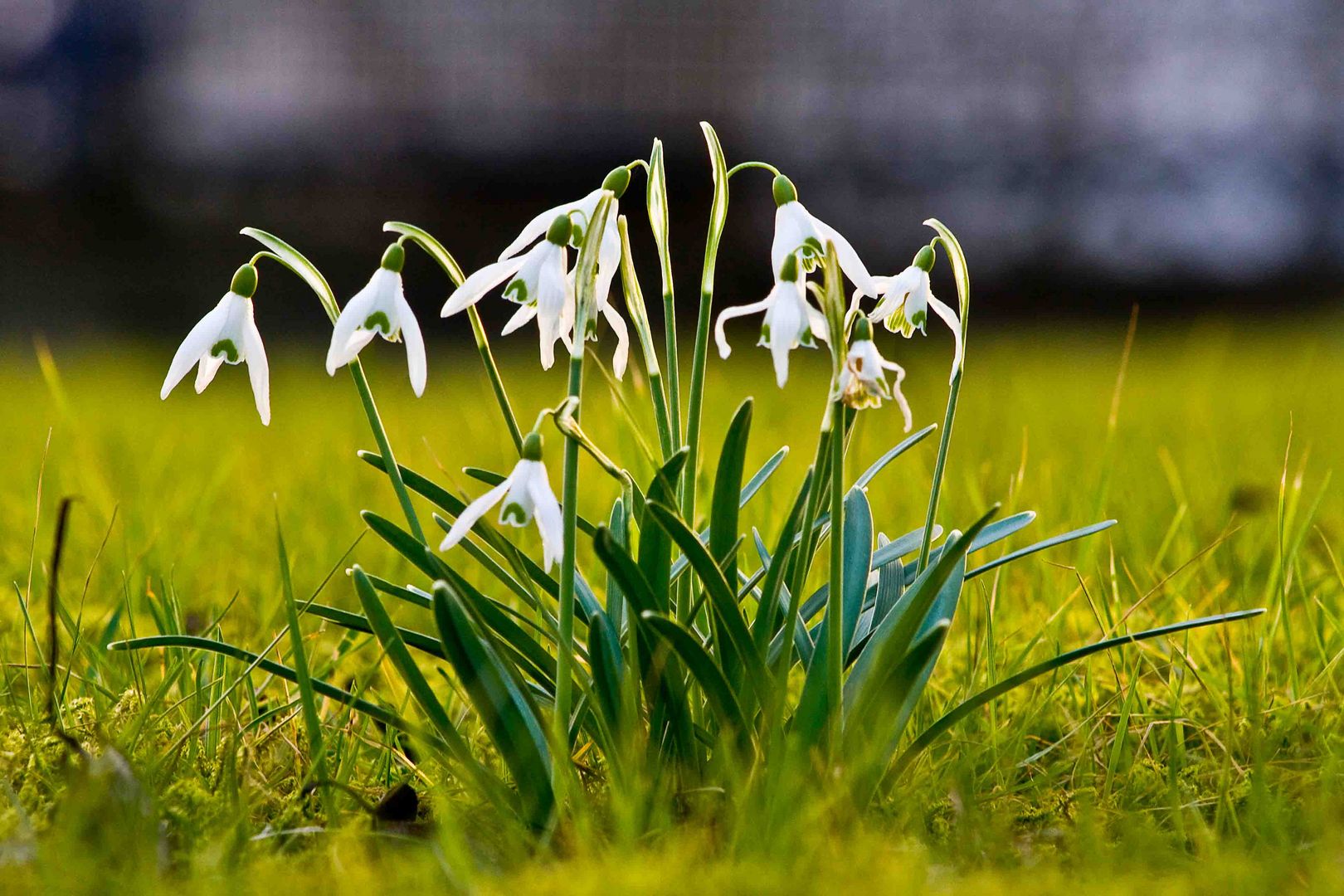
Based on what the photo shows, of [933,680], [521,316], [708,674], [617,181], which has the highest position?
[617,181]

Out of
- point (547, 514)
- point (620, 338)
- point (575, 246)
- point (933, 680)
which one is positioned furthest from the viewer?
point (933, 680)

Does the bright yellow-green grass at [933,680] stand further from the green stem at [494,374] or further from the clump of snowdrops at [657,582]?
the green stem at [494,374]

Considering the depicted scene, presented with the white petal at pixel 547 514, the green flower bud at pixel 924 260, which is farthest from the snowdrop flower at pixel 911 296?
the white petal at pixel 547 514

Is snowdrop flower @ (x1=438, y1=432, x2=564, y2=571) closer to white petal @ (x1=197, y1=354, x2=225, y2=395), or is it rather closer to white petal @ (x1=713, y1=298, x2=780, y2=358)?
white petal @ (x1=713, y1=298, x2=780, y2=358)

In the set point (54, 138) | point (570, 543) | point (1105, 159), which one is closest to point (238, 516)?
point (570, 543)

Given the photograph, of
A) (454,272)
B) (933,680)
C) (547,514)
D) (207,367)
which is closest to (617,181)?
(454,272)

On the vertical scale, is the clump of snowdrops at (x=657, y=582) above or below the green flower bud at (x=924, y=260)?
below

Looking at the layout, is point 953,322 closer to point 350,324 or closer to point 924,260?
point 924,260
